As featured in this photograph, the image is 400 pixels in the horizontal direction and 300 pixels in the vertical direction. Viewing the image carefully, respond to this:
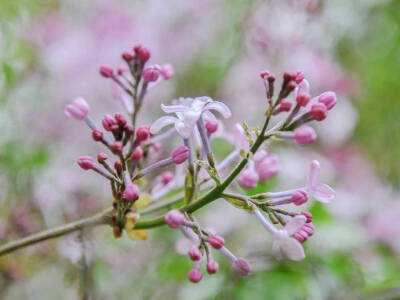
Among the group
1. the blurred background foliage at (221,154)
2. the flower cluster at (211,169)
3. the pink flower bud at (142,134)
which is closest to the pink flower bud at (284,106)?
the flower cluster at (211,169)

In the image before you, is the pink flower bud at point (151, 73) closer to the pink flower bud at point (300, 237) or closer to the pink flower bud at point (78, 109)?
the pink flower bud at point (78, 109)

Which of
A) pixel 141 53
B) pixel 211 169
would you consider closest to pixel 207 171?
pixel 211 169

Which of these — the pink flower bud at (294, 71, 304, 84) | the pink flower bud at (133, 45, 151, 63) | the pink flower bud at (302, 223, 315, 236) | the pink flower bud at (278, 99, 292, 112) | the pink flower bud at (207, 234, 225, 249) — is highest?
the pink flower bud at (294, 71, 304, 84)

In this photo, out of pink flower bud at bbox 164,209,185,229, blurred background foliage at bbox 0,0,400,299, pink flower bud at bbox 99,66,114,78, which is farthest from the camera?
blurred background foliage at bbox 0,0,400,299

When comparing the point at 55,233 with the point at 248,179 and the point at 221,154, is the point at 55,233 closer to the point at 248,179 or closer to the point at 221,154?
the point at 248,179

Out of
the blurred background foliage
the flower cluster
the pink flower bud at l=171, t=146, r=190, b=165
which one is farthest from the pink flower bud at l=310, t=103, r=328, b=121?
the blurred background foliage

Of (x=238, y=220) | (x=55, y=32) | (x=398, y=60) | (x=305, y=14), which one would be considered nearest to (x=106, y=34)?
(x=55, y=32)

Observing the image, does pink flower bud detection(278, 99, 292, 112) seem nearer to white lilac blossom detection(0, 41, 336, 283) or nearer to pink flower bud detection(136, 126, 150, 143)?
white lilac blossom detection(0, 41, 336, 283)
